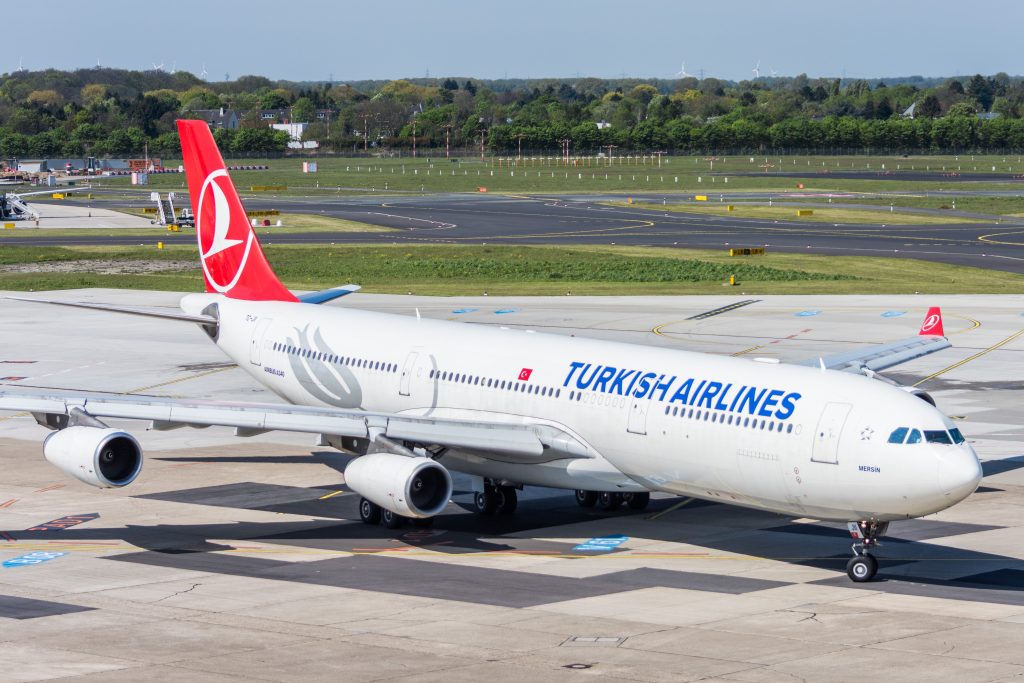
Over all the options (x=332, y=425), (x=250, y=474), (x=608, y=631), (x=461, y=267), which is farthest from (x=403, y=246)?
(x=608, y=631)

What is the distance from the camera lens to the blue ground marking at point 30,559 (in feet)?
107

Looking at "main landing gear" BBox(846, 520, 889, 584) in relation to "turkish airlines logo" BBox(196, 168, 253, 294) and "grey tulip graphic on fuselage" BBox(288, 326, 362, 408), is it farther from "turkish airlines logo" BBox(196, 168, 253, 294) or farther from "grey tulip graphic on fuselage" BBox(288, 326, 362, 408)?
"turkish airlines logo" BBox(196, 168, 253, 294)

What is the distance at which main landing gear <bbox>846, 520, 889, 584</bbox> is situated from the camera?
1181 inches

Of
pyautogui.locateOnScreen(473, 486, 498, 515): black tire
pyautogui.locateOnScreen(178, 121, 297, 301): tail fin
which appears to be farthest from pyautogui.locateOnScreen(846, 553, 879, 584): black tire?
pyautogui.locateOnScreen(178, 121, 297, 301): tail fin

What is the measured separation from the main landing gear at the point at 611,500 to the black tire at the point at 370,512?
17.7 feet

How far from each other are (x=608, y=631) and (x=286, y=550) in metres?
9.89

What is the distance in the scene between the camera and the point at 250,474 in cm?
4309

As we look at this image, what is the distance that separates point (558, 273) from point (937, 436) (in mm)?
64316

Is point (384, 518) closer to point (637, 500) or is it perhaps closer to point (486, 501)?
point (486, 501)

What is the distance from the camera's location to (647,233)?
123m

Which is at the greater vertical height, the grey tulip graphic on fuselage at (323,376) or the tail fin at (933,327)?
the tail fin at (933,327)

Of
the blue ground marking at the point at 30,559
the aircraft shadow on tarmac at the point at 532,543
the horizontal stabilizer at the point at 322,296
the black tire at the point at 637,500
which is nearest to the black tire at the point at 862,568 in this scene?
the aircraft shadow on tarmac at the point at 532,543

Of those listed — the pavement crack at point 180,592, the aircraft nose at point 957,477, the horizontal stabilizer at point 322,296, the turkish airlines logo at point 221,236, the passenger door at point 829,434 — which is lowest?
the pavement crack at point 180,592

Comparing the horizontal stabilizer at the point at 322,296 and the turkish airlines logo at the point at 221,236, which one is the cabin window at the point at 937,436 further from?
the turkish airlines logo at the point at 221,236
